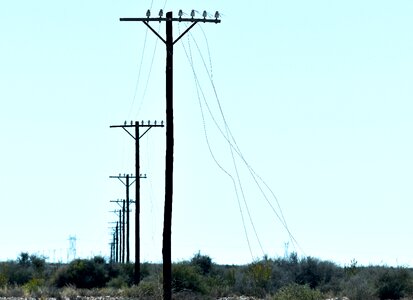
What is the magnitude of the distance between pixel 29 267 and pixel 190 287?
2901cm

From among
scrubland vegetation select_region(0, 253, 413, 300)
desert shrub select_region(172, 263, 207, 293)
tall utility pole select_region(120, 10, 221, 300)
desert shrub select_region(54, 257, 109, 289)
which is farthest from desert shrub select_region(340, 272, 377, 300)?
tall utility pole select_region(120, 10, 221, 300)

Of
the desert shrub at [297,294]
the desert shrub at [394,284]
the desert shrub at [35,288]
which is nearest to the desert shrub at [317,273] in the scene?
the desert shrub at [394,284]

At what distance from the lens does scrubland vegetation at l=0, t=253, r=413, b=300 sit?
6225 cm

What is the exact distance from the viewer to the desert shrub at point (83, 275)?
7988cm

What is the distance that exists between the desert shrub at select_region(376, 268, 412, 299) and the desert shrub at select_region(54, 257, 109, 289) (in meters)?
20.9

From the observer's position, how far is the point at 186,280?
214ft

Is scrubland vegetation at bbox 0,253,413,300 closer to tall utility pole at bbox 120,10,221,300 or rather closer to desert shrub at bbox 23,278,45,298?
desert shrub at bbox 23,278,45,298

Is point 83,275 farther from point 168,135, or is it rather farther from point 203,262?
point 168,135

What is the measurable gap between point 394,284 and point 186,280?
10429 millimetres

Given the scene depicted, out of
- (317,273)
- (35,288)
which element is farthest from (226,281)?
(35,288)

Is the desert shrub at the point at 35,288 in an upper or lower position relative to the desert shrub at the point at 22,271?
lower

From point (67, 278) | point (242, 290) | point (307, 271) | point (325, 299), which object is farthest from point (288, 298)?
point (67, 278)

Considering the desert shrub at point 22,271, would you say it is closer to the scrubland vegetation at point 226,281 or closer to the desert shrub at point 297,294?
the scrubland vegetation at point 226,281

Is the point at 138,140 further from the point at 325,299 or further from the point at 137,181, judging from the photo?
the point at 325,299
